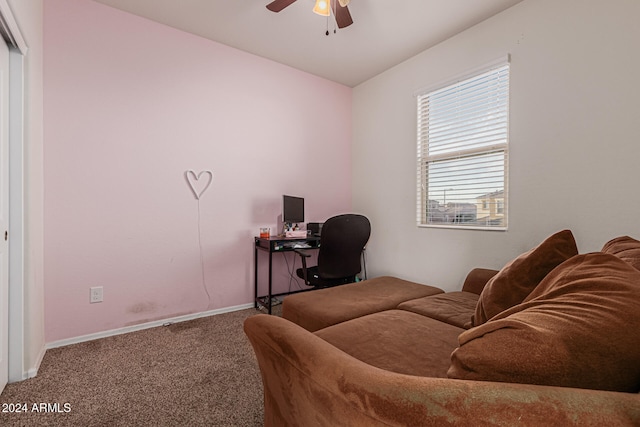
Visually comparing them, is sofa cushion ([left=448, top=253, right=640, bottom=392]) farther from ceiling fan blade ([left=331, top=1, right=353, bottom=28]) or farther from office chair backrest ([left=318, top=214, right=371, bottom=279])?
ceiling fan blade ([left=331, top=1, right=353, bottom=28])

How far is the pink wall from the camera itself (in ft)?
7.83

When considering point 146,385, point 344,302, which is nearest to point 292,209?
Result: point 344,302

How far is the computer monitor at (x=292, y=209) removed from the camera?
10.9ft

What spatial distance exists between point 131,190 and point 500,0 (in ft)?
11.3

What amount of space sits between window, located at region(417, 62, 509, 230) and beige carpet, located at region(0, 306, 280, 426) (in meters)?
2.24

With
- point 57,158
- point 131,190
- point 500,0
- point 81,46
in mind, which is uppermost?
point 500,0

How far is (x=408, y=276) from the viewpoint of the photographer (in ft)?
10.9

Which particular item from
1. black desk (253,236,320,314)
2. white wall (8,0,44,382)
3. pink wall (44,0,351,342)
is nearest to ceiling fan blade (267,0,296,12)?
pink wall (44,0,351,342)

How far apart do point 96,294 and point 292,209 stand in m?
1.93

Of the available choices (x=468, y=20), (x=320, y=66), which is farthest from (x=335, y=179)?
(x=468, y=20)

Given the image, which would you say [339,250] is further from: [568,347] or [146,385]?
[568,347]

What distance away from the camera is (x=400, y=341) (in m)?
1.45

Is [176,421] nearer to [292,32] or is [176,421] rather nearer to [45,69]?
[45,69]

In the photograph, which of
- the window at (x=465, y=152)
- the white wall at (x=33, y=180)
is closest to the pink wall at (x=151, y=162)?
the white wall at (x=33, y=180)
